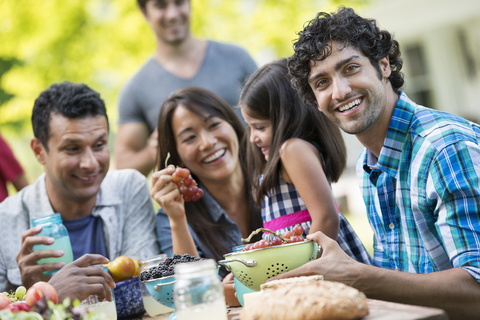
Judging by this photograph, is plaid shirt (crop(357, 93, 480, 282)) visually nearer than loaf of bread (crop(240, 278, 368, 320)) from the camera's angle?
No

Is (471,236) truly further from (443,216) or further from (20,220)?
(20,220)

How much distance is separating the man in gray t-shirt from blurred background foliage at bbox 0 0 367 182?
257 centimetres

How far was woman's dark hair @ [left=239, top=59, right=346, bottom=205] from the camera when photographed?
2.91m

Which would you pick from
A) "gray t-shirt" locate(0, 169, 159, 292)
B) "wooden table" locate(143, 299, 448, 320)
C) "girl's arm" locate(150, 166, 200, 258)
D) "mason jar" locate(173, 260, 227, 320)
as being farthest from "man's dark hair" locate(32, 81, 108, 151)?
"wooden table" locate(143, 299, 448, 320)

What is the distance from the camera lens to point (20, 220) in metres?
3.34

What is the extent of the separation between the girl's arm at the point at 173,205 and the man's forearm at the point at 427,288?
1430mm

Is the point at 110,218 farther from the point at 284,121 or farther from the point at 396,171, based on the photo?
the point at 396,171

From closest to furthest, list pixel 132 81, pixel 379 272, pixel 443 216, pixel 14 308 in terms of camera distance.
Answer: pixel 14 308 < pixel 379 272 < pixel 443 216 < pixel 132 81

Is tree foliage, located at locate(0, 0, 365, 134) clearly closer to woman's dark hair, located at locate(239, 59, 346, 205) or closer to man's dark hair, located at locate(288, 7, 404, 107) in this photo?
woman's dark hair, located at locate(239, 59, 346, 205)

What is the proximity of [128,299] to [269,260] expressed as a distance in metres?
1.02

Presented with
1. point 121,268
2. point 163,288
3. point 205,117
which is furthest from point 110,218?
point 163,288

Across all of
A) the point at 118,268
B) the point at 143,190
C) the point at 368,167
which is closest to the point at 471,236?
the point at 368,167

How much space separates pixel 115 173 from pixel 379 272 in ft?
8.11

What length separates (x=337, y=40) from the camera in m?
2.31
